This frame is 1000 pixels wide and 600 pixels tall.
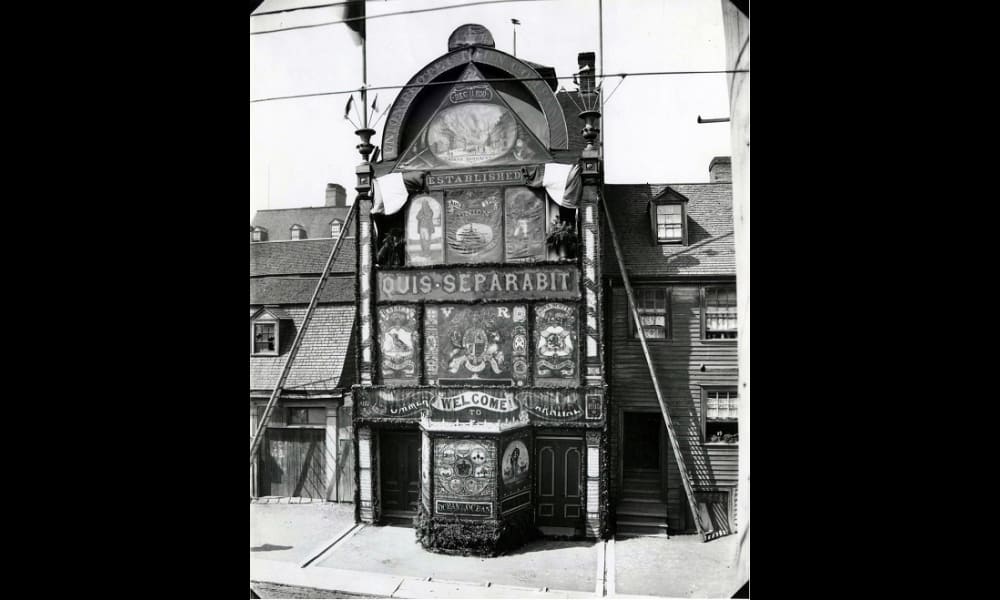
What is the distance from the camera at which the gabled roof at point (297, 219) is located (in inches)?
297

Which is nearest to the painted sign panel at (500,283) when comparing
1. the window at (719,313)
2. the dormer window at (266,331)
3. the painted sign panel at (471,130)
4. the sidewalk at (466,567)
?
the painted sign panel at (471,130)

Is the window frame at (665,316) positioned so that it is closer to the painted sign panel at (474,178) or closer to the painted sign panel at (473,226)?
the painted sign panel at (473,226)

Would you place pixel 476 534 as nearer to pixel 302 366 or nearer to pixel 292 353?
pixel 302 366

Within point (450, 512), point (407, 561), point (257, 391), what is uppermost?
point (257, 391)

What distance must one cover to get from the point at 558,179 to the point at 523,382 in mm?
2502

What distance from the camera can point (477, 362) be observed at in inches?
296

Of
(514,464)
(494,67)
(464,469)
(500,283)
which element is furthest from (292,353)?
(494,67)

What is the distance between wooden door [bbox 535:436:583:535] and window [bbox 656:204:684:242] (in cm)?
269

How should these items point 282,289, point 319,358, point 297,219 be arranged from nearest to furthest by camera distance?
point 297,219
point 282,289
point 319,358

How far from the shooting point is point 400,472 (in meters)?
7.90

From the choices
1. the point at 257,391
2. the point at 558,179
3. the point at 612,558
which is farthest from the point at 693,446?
the point at 257,391

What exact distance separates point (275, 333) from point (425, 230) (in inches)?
90.7

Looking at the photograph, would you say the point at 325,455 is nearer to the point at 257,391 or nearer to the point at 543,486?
the point at 257,391

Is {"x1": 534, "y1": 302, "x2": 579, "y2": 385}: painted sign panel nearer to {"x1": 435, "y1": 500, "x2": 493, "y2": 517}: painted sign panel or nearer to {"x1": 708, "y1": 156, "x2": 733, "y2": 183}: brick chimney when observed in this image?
{"x1": 435, "y1": 500, "x2": 493, "y2": 517}: painted sign panel
